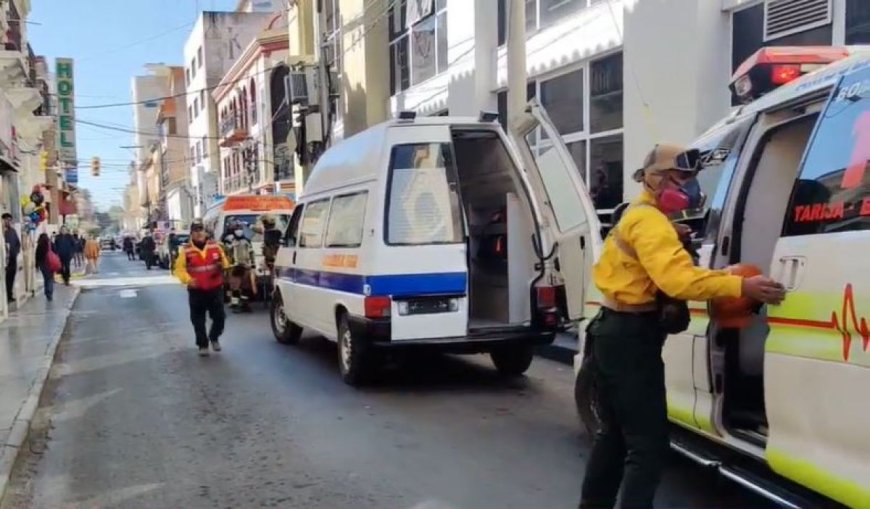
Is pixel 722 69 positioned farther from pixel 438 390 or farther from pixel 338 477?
pixel 338 477

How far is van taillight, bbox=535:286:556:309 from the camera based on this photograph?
7.77 meters

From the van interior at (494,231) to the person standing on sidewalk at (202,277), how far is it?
360cm

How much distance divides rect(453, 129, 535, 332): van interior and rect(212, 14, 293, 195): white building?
24856 mm

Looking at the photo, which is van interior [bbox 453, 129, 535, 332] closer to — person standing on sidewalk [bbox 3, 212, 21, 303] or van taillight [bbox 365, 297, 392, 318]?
van taillight [bbox 365, 297, 392, 318]

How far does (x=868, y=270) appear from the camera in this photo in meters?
3.03

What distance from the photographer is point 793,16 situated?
9266 millimetres

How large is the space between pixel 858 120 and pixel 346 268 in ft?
17.9

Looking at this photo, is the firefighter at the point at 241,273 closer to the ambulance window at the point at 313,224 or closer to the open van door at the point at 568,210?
the ambulance window at the point at 313,224

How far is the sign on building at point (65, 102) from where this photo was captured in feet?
124

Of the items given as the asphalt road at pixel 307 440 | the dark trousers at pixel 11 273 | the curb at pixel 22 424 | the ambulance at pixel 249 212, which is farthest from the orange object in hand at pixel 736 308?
the dark trousers at pixel 11 273

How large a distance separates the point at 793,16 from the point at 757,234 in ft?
19.7

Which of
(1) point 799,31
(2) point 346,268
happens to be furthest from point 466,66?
(2) point 346,268

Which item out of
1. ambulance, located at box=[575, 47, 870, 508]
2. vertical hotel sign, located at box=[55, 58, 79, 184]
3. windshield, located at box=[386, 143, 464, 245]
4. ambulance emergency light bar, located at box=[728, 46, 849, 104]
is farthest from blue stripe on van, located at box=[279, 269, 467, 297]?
vertical hotel sign, located at box=[55, 58, 79, 184]

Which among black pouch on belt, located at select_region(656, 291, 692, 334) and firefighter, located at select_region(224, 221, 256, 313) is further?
firefighter, located at select_region(224, 221, 256, 313)
